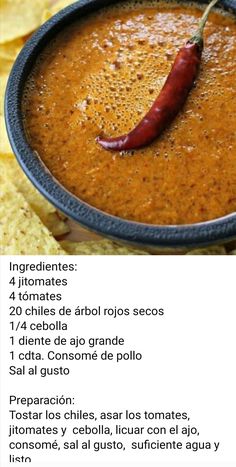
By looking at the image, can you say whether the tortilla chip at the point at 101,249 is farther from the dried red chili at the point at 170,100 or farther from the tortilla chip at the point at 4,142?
the tortilla chip at the point at 4,142

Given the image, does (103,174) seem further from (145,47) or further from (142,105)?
(145,47)

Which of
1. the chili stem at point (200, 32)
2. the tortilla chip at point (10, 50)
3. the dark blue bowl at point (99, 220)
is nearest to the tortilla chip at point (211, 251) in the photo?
the dark blue bowl at point (99, 220)

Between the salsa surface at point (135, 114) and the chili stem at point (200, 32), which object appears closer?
the salsa surface at point (135, 114)

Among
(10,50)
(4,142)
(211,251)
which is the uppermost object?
(10,50)

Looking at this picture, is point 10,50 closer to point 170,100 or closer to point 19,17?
point 19,17

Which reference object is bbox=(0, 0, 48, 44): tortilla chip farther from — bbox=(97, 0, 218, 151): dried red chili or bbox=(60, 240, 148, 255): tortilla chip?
bbox=(60, 240, 148, 255): tortilla chip

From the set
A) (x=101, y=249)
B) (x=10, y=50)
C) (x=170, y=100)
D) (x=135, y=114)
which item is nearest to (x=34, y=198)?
(x=101, y=249)
